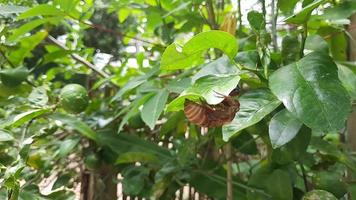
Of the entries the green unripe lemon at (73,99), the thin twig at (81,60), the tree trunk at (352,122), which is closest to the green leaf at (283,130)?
the tree trunk at (352,122)

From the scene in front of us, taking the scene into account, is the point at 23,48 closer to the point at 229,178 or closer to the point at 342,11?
the point at 229,178

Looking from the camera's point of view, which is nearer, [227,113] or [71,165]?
[227,113]

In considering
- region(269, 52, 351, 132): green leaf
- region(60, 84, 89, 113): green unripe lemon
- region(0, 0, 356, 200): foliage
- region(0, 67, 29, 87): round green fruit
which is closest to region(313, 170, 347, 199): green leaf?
region(0, 0, 356, 200): foliage

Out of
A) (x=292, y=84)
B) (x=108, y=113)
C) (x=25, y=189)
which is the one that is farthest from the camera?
(x=108, y=113)

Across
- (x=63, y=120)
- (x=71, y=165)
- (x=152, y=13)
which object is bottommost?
(x=71, y=165)

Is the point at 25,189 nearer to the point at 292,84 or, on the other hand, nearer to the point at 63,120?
the point at 63,120

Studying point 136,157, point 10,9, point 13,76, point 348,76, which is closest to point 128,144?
point 136,157

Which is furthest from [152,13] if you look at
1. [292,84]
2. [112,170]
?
[292,84]

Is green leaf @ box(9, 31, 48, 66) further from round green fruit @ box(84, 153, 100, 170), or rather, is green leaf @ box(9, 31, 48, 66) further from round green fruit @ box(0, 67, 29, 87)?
round green fruit @ box(84, 153, 100, 170)
